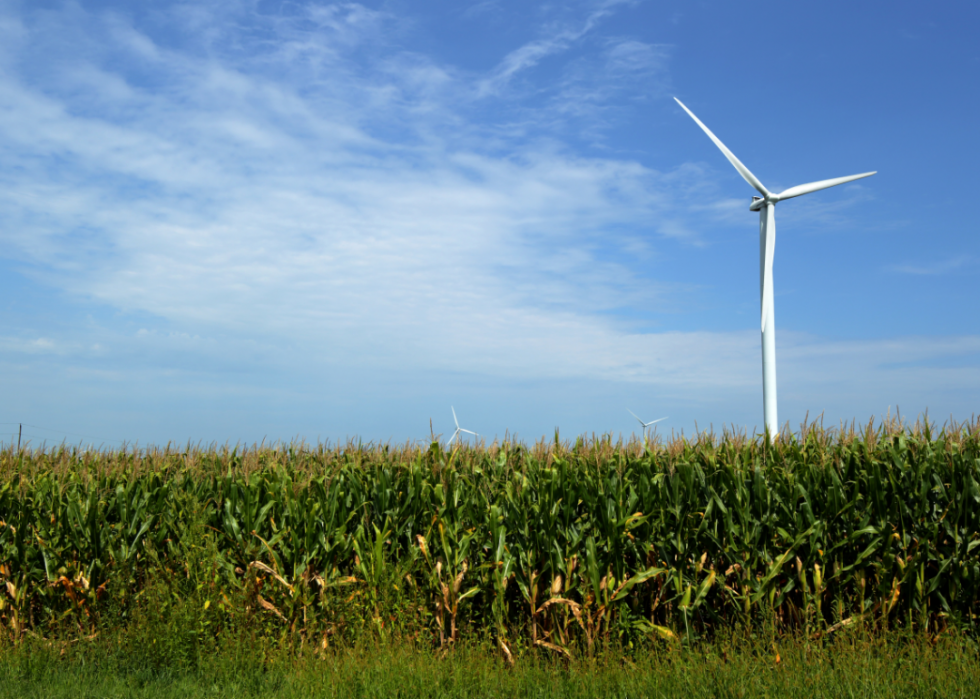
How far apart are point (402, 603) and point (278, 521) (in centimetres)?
198

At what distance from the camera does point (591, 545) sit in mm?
7406

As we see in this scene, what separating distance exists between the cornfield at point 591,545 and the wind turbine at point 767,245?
6.11 metres

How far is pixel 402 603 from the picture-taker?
25.0 ft

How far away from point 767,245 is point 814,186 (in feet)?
10.3

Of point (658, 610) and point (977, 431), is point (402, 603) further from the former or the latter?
point (977, 431)

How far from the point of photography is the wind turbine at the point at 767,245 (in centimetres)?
1489

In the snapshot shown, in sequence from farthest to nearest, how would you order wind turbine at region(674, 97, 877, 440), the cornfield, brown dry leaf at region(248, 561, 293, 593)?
wind turbine at region(674, 97, 877, 440) → brown dry leaf at region(248, 561, 293, 593) → the cornfield

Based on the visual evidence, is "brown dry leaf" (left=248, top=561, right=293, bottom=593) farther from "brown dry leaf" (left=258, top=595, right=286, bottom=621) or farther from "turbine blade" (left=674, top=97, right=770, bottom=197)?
"turbine blade" (left=674, top=97, right=770, bottom=197)

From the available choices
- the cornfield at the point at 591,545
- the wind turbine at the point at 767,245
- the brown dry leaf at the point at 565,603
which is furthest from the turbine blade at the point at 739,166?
the brown dry leaf at the point at 565,603

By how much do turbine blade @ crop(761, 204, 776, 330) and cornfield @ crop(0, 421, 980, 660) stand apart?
720 centimetres

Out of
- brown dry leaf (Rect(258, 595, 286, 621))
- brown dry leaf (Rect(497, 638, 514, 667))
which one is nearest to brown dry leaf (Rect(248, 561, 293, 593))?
brown dry leaf (Rect(258, 595, 286, 621))

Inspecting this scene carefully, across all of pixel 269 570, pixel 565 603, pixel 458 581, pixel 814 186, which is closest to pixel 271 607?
pixel 269 570

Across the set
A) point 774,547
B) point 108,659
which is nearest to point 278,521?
point 108,659

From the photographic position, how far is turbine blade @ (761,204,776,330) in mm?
15531
